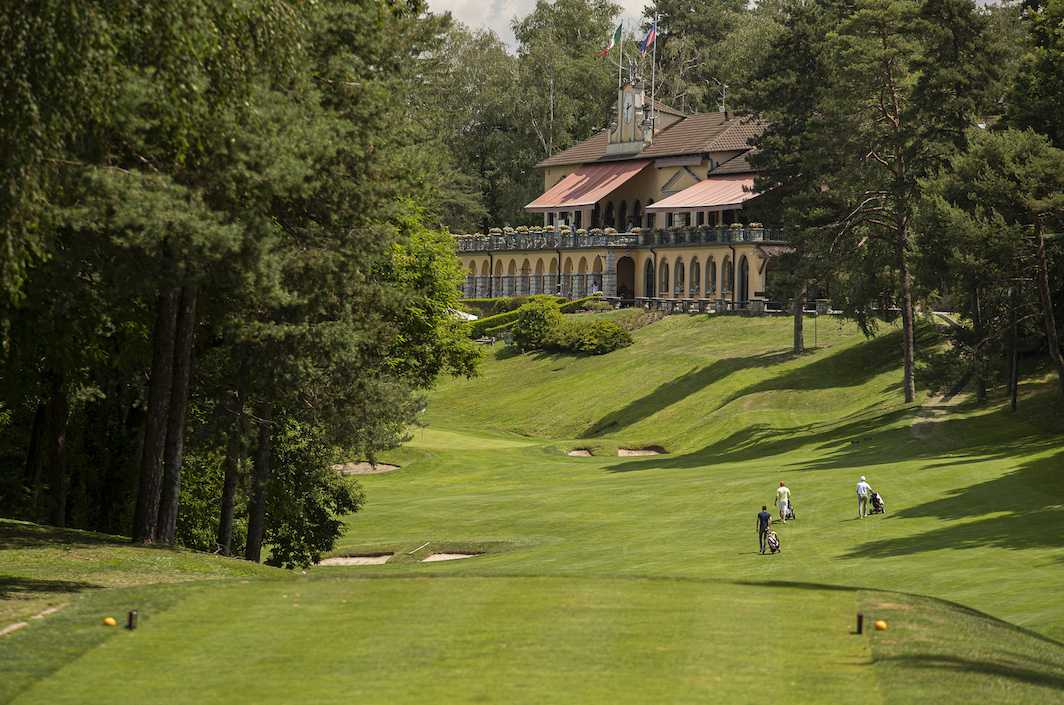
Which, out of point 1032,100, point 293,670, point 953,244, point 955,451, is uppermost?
point 1032,100

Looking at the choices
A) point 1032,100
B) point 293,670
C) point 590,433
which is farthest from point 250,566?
point 590,433

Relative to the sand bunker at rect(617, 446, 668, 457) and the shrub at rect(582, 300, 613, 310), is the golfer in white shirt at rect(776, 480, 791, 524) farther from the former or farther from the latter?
the shrub at rect(582, 300, 613, 310)

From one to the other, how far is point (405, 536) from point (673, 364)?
42.9m

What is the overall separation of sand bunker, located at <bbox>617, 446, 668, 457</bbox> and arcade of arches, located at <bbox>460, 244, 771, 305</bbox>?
2686 cm

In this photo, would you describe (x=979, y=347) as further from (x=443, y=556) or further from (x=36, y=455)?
(x=36, y=455)

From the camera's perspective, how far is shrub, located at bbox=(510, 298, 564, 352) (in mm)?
108250

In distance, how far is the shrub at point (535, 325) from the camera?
355 feet

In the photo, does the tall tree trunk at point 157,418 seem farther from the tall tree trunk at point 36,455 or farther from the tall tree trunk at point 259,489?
the tall tree trunk at point 36,455

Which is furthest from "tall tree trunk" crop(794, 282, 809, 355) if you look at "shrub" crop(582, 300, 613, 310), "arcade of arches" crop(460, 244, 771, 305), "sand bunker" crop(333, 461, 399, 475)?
"shrub" crop(582, 300, 613, 310)

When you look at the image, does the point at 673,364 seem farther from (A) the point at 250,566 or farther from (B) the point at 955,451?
(A) the point at 250,566

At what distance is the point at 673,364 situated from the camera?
305ft

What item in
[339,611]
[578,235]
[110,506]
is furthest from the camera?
[578,235]

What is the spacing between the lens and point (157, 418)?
100ft

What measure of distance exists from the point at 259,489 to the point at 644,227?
8478 cm
